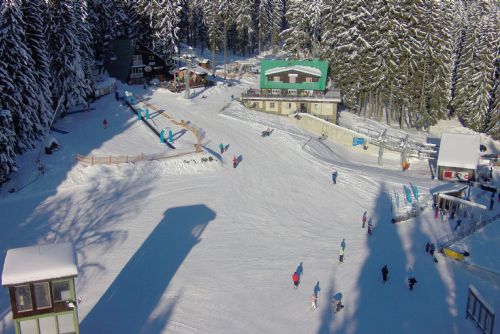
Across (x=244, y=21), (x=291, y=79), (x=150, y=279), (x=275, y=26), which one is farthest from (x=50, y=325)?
(x=275, y=26)

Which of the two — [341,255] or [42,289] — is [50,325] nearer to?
[42,289]

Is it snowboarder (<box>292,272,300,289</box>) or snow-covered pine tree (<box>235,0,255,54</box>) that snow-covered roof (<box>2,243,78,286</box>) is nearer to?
snowboarder (<box>292,272,300,289</box>)

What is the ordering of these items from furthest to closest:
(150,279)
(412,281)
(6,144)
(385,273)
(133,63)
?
1. (133,63)
2. (6,144)
3. (385,273)
4. (150,279)
5. (412,281)

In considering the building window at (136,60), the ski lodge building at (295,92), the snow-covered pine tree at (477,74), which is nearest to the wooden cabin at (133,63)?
the building window at (136,60)

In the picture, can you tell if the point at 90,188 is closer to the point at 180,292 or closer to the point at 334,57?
the point at 180,292

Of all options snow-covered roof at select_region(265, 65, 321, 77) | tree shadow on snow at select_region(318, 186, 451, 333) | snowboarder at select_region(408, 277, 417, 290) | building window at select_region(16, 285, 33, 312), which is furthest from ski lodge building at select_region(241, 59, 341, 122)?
building window at select_region(16, 285, 33, 312)
